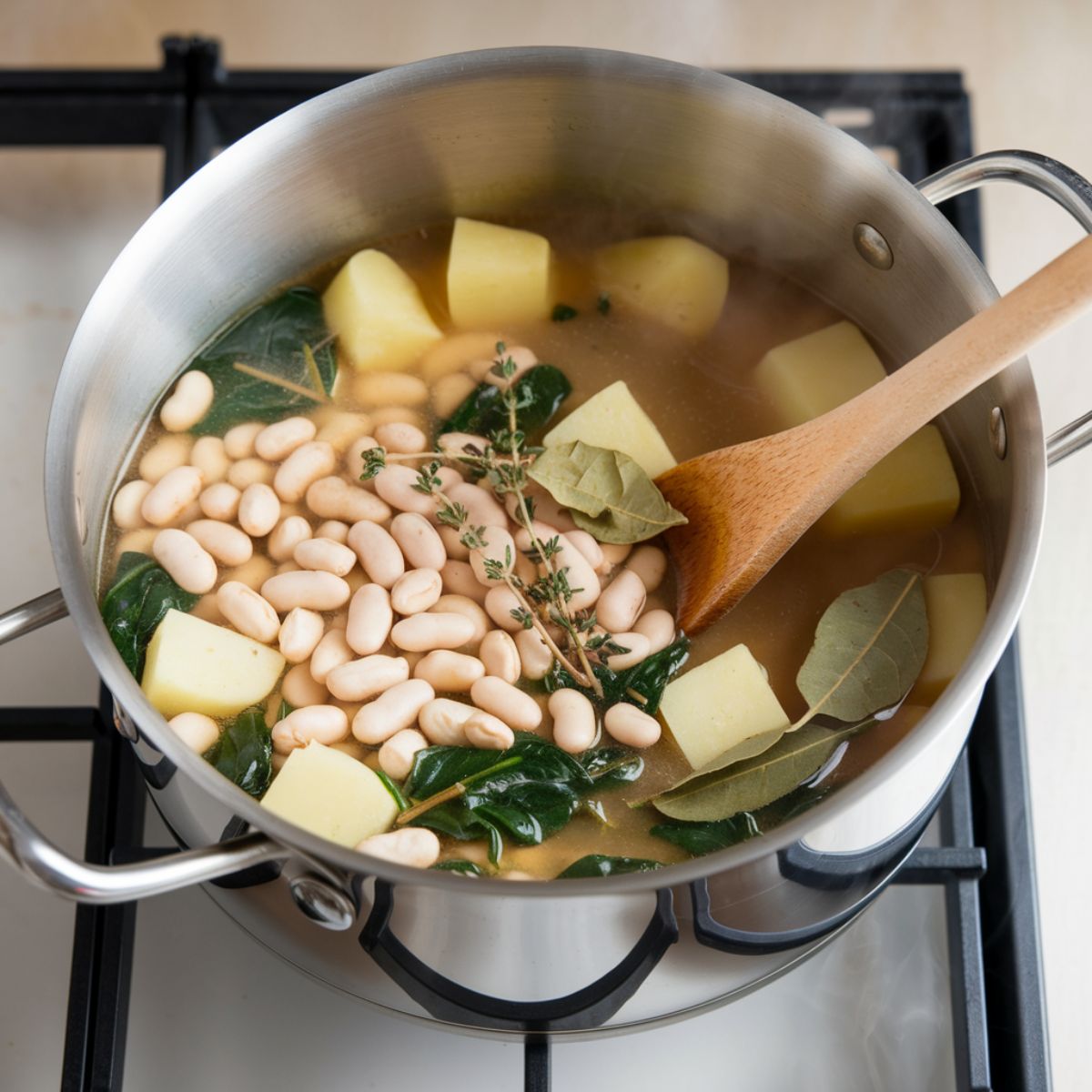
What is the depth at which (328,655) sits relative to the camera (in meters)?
0.87

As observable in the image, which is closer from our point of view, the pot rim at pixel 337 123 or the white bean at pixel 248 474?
the pot rim at pixel 337 123

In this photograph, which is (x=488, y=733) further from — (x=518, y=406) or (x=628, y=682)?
(x=518, y=406)

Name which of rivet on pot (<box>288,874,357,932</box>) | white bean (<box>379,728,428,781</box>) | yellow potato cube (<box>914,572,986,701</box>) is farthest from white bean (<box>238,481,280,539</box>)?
yellow potato cube (<box>914,572,986,701</box>)

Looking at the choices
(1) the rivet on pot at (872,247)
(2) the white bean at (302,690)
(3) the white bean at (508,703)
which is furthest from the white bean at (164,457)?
(1) the rivet on pot at (872,247)

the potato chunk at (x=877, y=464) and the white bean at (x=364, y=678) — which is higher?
the potato chunk at (x=877, y=464)

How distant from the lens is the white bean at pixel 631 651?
0.87 metres

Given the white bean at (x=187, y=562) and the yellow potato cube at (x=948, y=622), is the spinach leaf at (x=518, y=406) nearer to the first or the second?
the white bean at (x=187, y=562)

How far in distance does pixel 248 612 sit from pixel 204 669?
0.05 metres

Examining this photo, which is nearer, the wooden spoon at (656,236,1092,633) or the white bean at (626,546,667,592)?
the wooden spoon at (656,236,1092,633)

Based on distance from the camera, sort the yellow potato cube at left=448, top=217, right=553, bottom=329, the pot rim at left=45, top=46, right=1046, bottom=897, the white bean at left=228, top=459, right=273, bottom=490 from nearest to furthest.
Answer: the pot rim at left=45, top=46, right=1046, bottom=897 < the white bean at left=228, top=459, right=273, bottom=490 < the yellow potato cube at left=448, top=217, right=553, bottom=329

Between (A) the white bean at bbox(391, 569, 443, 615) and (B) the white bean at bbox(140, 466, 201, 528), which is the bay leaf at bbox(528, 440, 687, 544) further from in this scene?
(B) the white bean at bbox(140, 466, 201, 528)

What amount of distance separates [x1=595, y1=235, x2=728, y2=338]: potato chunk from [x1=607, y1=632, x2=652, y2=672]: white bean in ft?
1.05

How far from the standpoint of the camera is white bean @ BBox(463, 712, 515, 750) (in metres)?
0.82

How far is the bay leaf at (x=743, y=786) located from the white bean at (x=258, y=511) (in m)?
0.35
